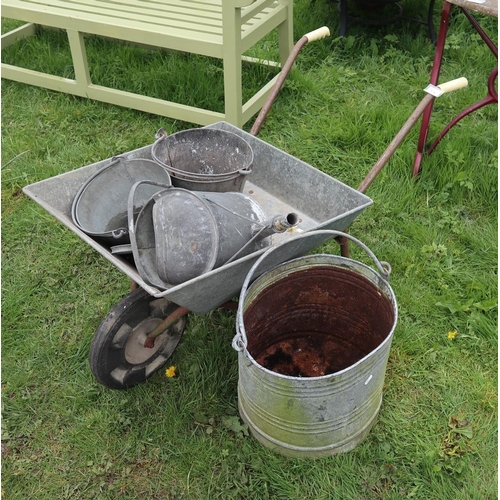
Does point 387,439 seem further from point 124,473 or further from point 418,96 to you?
point 418,96

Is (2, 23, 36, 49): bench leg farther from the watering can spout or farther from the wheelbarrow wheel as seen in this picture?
the watering can spout

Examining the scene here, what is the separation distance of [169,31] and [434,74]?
5.47 feet

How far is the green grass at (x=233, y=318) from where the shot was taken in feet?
7.39

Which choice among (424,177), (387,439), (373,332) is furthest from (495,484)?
(424,177)

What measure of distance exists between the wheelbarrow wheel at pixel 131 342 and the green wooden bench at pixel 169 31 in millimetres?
1777

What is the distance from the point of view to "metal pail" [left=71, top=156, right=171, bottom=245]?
237 cm

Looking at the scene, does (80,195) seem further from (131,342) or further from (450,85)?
(450,85)

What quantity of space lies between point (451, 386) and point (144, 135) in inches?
102

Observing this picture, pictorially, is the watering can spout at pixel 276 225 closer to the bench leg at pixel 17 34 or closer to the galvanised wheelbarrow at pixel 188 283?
the galvanised wheelbarrow at pixel 188 283

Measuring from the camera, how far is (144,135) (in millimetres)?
3996

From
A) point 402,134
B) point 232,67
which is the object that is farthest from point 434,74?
point 232,67

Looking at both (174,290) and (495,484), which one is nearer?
(174,290)

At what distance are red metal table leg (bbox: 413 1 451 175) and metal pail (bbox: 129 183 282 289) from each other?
1.64 metres

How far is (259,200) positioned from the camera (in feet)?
9.11
